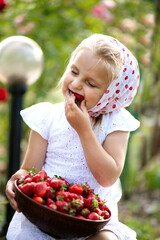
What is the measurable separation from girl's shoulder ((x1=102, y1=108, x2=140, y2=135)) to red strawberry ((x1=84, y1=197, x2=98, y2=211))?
528 millimetres

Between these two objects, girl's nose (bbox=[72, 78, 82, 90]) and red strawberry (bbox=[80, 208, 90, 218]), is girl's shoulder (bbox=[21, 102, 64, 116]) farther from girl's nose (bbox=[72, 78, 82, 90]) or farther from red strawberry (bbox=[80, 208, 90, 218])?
red strawberry (bbox=[80, 208, 90, 218])

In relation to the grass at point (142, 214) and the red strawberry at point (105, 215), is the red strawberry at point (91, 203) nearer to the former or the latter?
the red strawberry at point (105, 215)

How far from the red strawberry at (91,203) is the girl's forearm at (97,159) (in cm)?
23

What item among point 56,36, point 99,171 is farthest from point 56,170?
point 56,36

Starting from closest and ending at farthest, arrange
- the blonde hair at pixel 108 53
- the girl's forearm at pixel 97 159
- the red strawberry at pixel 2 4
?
the girl's forearm at pixel 97 159 → the blonde hair at pixel 108 53 → the red strawberry at pixel 2 4

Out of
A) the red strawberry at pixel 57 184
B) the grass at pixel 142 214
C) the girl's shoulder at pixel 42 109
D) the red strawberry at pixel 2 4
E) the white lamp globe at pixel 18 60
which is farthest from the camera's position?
the red strawberry at pixel 2 4

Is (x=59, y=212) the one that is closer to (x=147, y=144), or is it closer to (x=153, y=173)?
(x=153, y=173)

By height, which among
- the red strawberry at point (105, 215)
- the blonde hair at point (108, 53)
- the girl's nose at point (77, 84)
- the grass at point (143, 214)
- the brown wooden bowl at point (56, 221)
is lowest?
the grass at point (143, 214)

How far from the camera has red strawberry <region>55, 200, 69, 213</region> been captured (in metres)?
1.78

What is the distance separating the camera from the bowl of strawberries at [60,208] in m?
1.76

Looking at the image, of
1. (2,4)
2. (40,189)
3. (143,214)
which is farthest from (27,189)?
(143,214)

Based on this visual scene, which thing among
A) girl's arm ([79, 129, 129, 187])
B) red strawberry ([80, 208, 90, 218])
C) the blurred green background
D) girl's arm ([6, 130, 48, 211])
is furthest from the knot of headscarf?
the blurred green background

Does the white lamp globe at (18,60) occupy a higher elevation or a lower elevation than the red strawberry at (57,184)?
higher

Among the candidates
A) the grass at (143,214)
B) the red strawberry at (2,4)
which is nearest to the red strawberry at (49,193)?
the grass at (143,214)
